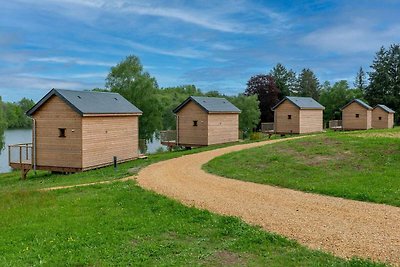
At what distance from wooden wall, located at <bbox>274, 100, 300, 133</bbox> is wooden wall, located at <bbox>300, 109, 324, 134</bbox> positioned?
61 centimetres

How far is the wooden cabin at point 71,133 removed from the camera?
23.5 m

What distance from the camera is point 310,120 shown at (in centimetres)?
4694

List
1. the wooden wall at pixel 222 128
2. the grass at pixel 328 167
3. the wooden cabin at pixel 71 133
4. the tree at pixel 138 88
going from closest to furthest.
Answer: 1. the grass at pixel 328 167
2. the wooden cabin at pixel 71 133
3. the wooden wall at pixel 222 128
4. the tree at pixel 138 88

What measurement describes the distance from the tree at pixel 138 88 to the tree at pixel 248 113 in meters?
13.1

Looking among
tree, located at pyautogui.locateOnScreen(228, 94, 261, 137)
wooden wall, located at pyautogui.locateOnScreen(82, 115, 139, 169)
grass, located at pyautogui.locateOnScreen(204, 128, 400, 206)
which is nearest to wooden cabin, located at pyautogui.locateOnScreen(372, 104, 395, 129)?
tree, located at pyautogui.locateOnScreen(228, 94, 261, 137)

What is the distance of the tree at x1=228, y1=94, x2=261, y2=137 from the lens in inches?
2286

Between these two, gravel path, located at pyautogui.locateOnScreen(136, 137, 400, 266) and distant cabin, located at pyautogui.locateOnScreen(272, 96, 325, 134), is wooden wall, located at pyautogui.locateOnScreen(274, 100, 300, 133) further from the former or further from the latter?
gravel path, located at pyautogui.locateOnScreen(136, 137, 400, 266)

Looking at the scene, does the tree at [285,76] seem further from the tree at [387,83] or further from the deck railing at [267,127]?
the deck railing at [267,127]

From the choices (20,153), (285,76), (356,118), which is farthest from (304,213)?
(285,76)

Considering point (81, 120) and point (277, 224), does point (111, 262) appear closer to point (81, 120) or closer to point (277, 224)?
point (277, 224)

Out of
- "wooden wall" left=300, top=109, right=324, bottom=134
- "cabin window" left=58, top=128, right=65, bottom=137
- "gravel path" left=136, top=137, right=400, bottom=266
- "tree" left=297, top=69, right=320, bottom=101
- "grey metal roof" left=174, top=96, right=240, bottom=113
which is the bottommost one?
"gravel path" left=136, top=137, right=400, bottom=266

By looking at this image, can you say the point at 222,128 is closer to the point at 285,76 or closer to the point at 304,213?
the point at 304,213

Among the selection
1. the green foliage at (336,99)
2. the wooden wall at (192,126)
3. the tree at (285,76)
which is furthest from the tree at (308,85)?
the wooden wall at (192,126)

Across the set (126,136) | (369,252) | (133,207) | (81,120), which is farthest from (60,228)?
(126,136)
